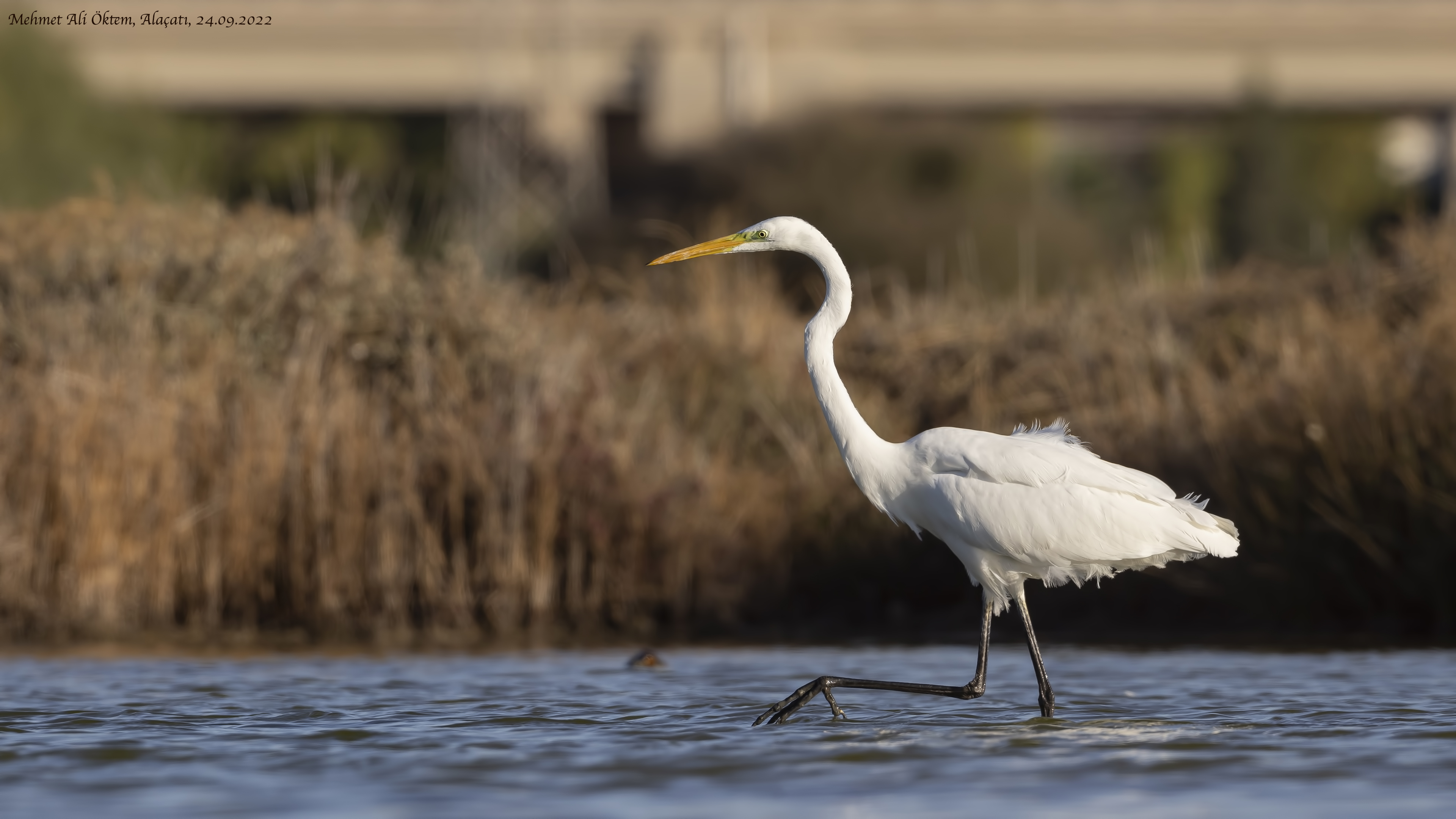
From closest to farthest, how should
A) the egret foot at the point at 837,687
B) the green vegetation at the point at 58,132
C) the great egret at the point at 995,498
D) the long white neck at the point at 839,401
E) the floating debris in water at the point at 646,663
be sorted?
the egret foot at the point at 837,687 → the great egret at the point at 995,498 → the long white neck at the point at 839,401 → the floating debris in water at the point at 646,663 → the green vegetation at the point at 58,132

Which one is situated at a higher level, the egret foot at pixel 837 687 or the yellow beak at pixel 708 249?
the yellow beak at pixel 708 249

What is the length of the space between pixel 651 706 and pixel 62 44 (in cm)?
3384

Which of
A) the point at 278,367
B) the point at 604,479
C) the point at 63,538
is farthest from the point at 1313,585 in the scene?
the point at 63,538

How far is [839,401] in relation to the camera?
8859 mm

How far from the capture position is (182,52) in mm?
57438

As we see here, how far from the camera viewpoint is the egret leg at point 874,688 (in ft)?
28.3

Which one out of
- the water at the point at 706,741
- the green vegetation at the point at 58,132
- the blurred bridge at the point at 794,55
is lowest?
the water at the point at 706,741

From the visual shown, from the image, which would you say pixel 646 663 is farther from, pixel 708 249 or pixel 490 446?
pixel 708 249

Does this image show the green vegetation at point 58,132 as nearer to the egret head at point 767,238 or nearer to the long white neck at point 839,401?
the egret head at point 767,238

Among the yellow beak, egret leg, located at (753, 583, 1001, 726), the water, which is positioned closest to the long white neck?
the yellow beak

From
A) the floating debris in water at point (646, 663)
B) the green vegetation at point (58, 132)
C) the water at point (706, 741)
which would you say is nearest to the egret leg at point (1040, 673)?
the water at point (706, 741)

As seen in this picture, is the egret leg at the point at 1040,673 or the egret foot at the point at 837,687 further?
the egret leg at the point at 1040,673

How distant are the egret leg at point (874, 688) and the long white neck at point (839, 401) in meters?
0.80

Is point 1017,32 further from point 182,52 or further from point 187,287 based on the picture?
point 187,287
